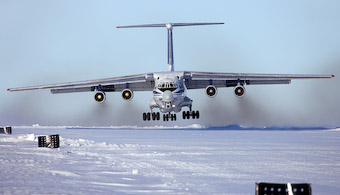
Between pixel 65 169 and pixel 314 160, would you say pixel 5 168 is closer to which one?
pixel 65 169

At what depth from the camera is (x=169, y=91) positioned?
31203mm

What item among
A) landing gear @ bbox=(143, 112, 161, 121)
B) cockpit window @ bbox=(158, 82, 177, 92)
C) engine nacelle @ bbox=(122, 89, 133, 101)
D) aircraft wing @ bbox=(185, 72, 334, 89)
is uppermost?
aircraft wing @ bbox=(185, 72, 334, 89)

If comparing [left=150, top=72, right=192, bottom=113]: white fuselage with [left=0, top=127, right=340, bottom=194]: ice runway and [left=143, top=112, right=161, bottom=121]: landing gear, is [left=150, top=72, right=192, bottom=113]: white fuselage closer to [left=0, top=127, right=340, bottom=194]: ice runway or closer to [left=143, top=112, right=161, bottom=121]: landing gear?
[left=143, top=112, right=161, bottom=121]: landing gear

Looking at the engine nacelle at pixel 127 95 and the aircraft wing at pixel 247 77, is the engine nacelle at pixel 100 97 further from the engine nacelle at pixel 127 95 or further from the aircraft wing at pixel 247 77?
the aircraft wing at pixel 247 77

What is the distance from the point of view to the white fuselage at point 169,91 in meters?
31.3

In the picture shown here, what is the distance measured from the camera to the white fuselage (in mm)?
31266

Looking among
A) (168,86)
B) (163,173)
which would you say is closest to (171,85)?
(168,86)

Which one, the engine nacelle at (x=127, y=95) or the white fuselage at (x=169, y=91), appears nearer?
the white fuselage at (x=169, y=91)

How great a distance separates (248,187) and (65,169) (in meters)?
5.24

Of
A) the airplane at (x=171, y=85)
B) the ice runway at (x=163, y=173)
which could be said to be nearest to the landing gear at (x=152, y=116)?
the airplane at (x=171, y=85)

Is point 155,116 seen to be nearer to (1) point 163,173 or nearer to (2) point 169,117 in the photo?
(2) point 169,117

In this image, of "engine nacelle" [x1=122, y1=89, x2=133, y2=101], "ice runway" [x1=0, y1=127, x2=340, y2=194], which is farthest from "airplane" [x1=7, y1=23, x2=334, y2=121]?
"ice runway" [x1=0, y1=127, x2=340, y2=194]

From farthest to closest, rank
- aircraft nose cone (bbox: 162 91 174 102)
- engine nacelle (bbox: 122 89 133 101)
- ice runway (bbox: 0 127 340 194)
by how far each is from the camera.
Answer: engine nacelle (bbox: 122 89 133 101) → aircraft nose cone (bbox: 162 91 174 102) → ice runway (bbox: 0 127 340 194)

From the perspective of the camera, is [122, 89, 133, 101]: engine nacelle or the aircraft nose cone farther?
[122, 89, 133, 101]: engine nacelle
